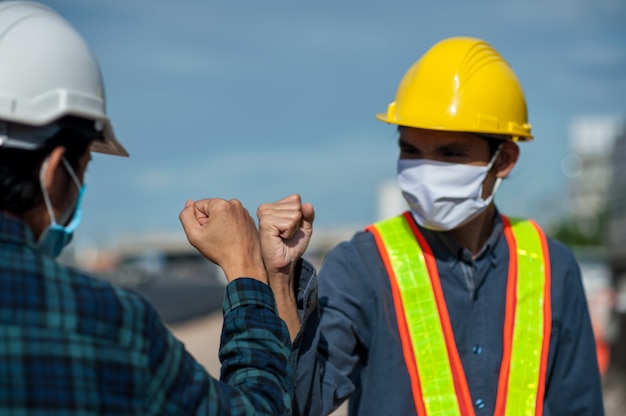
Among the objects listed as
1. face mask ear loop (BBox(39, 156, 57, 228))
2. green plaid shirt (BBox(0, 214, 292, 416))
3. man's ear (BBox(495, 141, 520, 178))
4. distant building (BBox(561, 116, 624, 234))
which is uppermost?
face mask ear loop (BBox(39, 156, 57, 228))

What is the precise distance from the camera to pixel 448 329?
127 inches

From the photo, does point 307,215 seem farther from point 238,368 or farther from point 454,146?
point 454,146

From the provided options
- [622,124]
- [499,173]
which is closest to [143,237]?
[622,124]

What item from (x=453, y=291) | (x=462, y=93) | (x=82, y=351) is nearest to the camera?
(x=82, y=351)

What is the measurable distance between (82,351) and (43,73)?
0.64m

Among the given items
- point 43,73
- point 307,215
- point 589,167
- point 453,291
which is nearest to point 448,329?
point 453,291

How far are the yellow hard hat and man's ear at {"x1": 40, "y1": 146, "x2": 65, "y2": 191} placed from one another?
1.71 m

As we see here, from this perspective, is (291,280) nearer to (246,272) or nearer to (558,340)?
(246,272)

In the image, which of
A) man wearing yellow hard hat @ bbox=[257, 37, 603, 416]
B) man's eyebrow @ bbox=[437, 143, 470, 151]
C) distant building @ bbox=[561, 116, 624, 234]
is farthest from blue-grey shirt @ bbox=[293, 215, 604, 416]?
distant building @ bbox=[561, 116, 624, 234]

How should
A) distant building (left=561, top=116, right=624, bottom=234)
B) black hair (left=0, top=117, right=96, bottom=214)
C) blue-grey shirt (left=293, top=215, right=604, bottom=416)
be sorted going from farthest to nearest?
distant building (left=561, top=116, right=624, bottom=234) → blue-grey shirt (left=293, top=215, right=604, bottom=416) → black hair (left=0, top=117, right=96, bottom=214)

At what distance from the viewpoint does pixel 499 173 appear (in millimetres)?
3586

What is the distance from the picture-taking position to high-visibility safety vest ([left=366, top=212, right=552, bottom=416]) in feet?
10.3

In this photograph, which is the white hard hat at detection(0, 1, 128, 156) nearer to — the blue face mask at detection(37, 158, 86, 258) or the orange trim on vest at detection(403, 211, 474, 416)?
the blue face mask at detection(37, 158, 86, 258)

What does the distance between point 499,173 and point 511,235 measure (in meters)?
0.25
